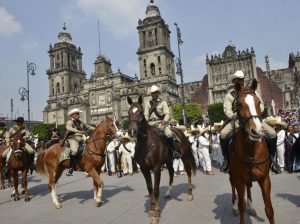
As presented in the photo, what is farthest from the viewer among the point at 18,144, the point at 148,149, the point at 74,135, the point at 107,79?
the point at 107,79

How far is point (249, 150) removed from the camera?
208 inches

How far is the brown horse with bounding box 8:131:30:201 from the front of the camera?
10953 millimetres

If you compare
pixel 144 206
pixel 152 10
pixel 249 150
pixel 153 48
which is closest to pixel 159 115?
pixel 144 206

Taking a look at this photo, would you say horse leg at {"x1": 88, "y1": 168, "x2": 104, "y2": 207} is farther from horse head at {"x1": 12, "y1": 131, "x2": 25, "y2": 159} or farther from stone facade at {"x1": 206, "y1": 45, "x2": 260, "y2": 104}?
stone facade at {"x1": 206, "y1": 45, "x2": 260, "y2": 104}

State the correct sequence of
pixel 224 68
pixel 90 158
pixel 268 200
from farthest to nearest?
pixel 224 68 → pixel 90 158 → pixel 268 200

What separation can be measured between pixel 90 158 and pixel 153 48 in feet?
242

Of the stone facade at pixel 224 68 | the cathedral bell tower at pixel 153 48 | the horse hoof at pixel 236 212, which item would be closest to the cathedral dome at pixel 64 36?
the cathedral bell tower at pixel 153 48

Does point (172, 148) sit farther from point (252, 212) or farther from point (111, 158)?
point (111, 158)

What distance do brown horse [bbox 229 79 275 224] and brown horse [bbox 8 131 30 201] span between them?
828 centimetres

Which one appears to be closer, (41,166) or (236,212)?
(236,212)

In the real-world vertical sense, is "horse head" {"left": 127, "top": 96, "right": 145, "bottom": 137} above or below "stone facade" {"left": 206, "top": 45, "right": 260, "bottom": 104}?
below

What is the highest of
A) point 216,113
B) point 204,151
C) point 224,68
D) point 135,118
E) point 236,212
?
point 224,68

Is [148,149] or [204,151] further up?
[148,149]

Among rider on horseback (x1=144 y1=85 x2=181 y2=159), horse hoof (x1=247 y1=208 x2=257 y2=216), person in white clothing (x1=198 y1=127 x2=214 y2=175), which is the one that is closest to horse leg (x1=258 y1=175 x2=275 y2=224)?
horse hoof (x1=247 y1=208 x2=257 y2=216)
